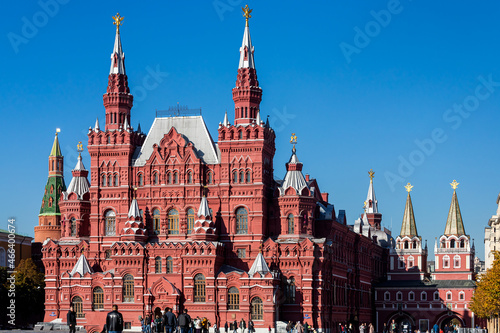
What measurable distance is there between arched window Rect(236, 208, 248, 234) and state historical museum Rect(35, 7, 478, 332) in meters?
0.12

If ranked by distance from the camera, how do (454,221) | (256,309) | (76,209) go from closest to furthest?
(256,309) → (76,209) → (454,221)

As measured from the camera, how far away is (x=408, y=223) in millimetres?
148250

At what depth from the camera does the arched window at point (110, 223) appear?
101 meters

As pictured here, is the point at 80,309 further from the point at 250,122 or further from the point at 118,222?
the point at 250,122

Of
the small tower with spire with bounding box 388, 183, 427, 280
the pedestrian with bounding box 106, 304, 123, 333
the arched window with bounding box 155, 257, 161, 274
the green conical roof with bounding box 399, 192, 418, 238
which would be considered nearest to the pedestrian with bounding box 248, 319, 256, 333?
the arched window with bounding box 155, 257, 161, 274

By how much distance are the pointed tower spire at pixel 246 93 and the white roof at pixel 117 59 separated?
14393mm

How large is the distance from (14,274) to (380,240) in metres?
68.4

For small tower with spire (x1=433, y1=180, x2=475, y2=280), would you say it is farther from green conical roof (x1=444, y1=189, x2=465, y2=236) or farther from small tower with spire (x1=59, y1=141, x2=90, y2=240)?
small tower with spire (x1=59, y1=141, x2=90, y2=240)

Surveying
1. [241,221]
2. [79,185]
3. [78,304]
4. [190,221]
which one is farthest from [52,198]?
[241,221]

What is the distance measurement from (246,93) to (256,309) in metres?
24.3

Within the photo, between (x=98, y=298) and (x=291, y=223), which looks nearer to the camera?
(x=98, y=298)

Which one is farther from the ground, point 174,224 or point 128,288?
point 174,224

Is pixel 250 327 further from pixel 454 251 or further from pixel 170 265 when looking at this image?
pixel 454 251

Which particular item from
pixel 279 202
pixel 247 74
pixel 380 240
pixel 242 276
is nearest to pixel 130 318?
pixel 242 276
